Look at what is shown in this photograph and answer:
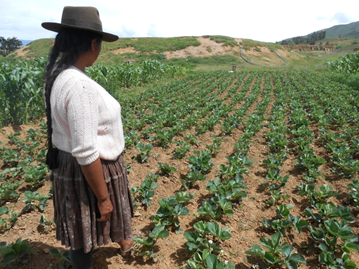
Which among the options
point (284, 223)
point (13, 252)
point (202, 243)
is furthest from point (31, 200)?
point (284, 223)

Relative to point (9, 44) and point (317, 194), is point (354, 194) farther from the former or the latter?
point (9, 44)

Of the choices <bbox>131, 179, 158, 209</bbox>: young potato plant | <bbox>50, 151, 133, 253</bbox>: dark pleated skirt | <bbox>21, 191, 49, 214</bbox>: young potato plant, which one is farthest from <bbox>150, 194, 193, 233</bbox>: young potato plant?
<bbox>21, 191, 49, 214</bbox>: young potato plant

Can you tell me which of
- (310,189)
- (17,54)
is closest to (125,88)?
(310,189)

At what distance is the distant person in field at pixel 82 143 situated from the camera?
1.43m

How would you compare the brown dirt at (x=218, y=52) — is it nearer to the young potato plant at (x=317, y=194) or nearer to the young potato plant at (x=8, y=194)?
the young potato plant at (x=317, y=194)

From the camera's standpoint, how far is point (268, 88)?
13531 millimetres

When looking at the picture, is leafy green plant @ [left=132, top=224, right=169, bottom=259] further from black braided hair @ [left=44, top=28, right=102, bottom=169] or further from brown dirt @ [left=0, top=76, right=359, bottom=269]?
black braided hair @ [left=44, top=28, right=102, bottom=169]

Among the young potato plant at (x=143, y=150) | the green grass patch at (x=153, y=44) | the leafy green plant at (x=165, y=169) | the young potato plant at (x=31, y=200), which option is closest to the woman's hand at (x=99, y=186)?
the young potato plant at (x=31, y=200)

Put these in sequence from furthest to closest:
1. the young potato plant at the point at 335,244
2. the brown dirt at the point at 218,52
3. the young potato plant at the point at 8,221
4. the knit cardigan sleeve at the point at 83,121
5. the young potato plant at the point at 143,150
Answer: the brown dirt at the point at 218,52, the young potato plant at the point at 143,150, the young potato plant at the point at 8,221, the young potato plant at the point at 335,244, the knit cardigan sleeve at the point at 83,121

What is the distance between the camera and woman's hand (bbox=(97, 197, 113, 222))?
5.56 feet

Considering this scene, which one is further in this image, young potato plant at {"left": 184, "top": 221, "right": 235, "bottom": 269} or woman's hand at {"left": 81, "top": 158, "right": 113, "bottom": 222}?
young potato plant at {"left": 184, "top": 221, "right": 235, "bottom": 269}

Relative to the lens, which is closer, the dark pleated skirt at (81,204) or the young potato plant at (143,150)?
the dark pleated skirt at (81,204)

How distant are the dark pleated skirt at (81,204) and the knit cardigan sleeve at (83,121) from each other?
0.88 ft

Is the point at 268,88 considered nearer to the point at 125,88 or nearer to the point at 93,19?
the point at 125,88
